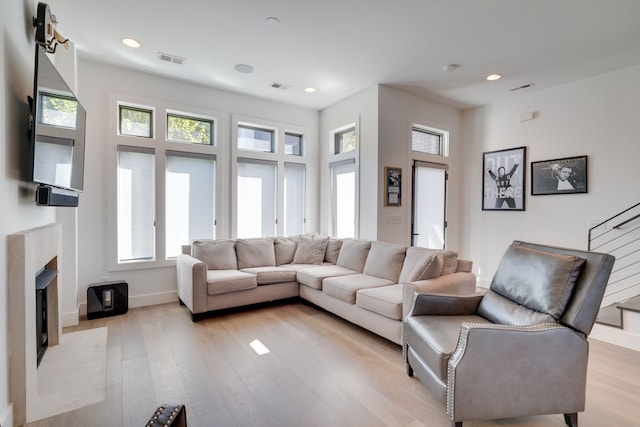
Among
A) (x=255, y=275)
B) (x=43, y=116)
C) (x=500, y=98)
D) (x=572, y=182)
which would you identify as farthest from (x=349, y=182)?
(x=43, y=116)

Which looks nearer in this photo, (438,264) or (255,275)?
(438,264)

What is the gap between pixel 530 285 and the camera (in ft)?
6.58

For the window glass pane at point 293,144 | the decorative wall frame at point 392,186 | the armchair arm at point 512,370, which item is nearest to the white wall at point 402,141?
the decorative wall frame at point 392,186

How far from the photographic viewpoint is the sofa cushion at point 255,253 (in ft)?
14.1

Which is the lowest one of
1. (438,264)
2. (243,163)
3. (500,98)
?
(438,264)

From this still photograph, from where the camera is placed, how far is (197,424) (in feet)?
5.97

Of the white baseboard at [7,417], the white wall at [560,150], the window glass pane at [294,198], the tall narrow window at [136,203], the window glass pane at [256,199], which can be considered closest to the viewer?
the white baseboard at [7,417]

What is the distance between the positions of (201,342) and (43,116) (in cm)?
221

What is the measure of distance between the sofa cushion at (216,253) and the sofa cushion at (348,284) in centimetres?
138

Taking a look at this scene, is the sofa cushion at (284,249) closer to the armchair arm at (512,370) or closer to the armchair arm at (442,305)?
the armchair arm at (442,305)

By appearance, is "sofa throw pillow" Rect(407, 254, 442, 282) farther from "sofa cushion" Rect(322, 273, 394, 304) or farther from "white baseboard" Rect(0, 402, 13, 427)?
"white baseboard" Rect(0, 402, 13, 427)

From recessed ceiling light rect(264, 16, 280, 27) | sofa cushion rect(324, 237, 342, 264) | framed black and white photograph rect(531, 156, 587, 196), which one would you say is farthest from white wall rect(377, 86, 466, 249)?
recessed ceiling light rect(264, 16, 280, 27)

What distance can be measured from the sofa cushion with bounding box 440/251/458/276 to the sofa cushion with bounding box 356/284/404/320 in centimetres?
49

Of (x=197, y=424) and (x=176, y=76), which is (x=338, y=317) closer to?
(x=197, y=424)
